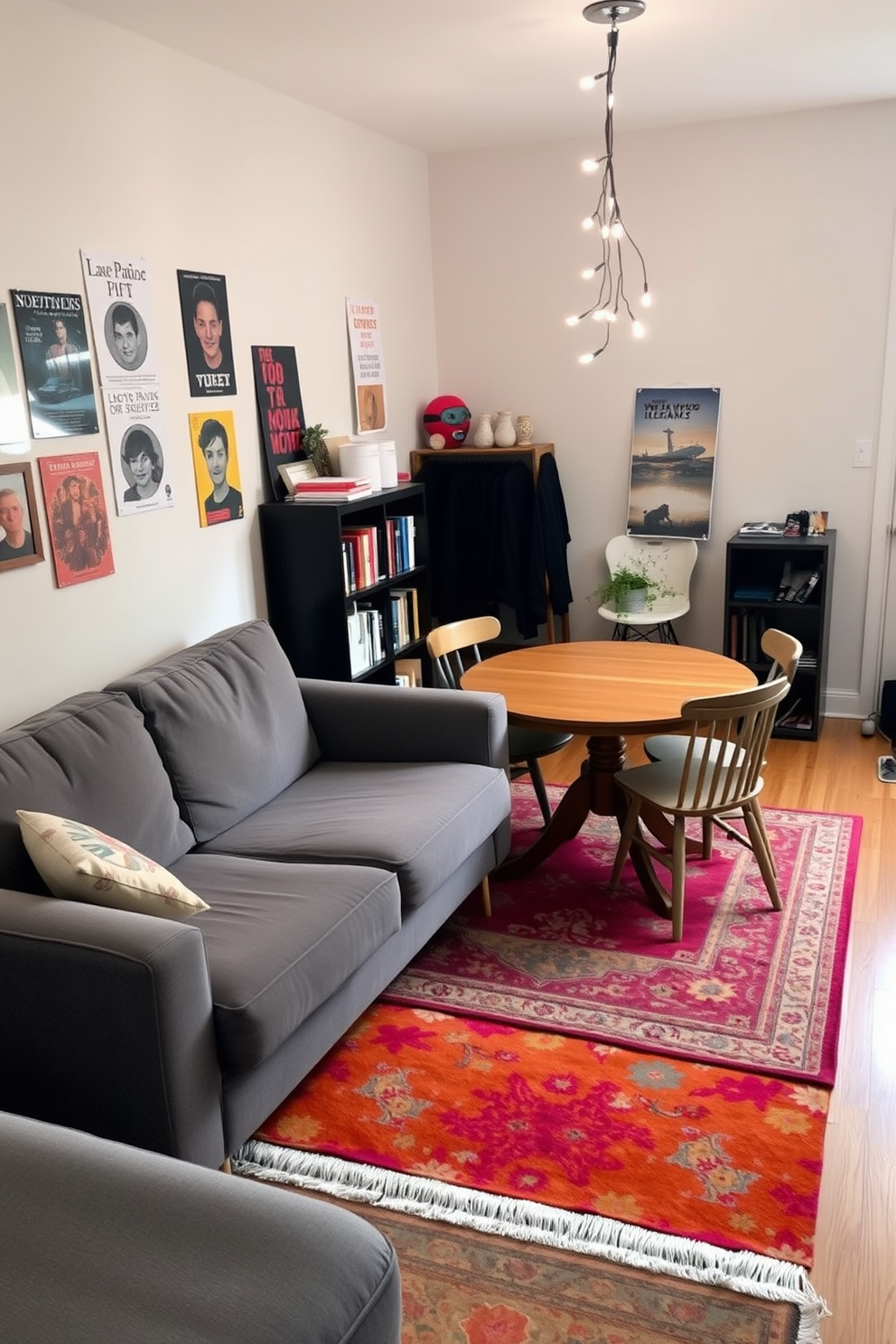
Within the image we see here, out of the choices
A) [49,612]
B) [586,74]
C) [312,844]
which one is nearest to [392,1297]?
[312,844]

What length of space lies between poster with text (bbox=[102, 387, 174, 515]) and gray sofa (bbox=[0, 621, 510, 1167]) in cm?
50

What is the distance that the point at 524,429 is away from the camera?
17.8 ft

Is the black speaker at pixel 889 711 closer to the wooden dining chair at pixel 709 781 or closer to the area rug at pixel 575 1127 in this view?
the wooden dining chair at pixel 709 781

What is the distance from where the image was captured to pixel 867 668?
5191mm

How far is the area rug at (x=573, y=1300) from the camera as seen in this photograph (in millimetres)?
1983

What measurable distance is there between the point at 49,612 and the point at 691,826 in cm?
239

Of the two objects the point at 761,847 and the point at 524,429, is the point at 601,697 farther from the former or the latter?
the point at 524,429

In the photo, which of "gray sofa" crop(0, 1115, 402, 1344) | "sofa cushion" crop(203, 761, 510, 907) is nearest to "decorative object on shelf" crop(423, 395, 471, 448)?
"sofa cushion" crop(203, 761, 510, 907)

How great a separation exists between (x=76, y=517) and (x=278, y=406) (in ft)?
4.12

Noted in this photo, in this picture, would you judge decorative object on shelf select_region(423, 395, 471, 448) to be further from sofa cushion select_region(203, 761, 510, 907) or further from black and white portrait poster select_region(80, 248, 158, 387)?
sofa cushion select_region(203, 761, 510, 907)

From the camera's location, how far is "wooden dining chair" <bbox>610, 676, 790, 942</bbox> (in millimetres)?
3109

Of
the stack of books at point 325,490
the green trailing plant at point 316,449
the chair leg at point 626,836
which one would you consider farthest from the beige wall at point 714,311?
the chair leg at point 626,836

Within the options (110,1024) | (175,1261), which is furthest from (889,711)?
(175,1261)

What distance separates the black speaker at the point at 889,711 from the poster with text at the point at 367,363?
8.44 feet
